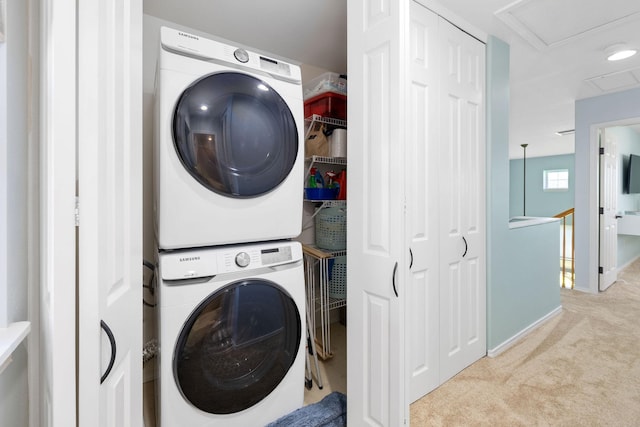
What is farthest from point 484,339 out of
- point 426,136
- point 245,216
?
point 245,216

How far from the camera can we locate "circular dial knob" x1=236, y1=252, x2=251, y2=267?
4.09 ft

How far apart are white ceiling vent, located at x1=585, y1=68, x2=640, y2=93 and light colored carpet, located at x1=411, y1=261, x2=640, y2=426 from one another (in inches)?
94.0

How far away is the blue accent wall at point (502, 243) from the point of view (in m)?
2.07

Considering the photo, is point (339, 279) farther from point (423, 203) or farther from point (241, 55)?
point (241, 55)

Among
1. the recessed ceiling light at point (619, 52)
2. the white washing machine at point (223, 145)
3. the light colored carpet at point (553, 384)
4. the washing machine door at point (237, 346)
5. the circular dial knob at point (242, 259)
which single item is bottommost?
the light colored carpet at point (553, 384)

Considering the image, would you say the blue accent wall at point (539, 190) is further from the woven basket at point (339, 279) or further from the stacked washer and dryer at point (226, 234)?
the stacked washer and dryer at point (226, 234)

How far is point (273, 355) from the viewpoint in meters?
1.34

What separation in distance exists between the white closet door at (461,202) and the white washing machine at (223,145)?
100 cm

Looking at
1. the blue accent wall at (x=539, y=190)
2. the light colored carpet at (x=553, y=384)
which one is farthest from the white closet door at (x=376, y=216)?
the blue accent wall at (x=539, y=190)

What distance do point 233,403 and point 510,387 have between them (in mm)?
1657

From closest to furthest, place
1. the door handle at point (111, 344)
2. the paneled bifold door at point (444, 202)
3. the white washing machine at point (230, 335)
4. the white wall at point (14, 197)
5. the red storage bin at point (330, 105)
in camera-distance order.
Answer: the door handle at point (111, 344) < the white wall at point (14, 197) < the white washing machine at point (230, 335) < the paneled bifold door at point (444, 202) < the red storage bin at point (330, 105)

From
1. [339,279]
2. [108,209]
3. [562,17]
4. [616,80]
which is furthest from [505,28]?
[108,209]

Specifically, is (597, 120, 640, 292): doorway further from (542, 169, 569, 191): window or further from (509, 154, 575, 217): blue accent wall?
(542, 169, 569, 191): window

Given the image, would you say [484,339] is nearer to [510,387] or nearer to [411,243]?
[510,387]
